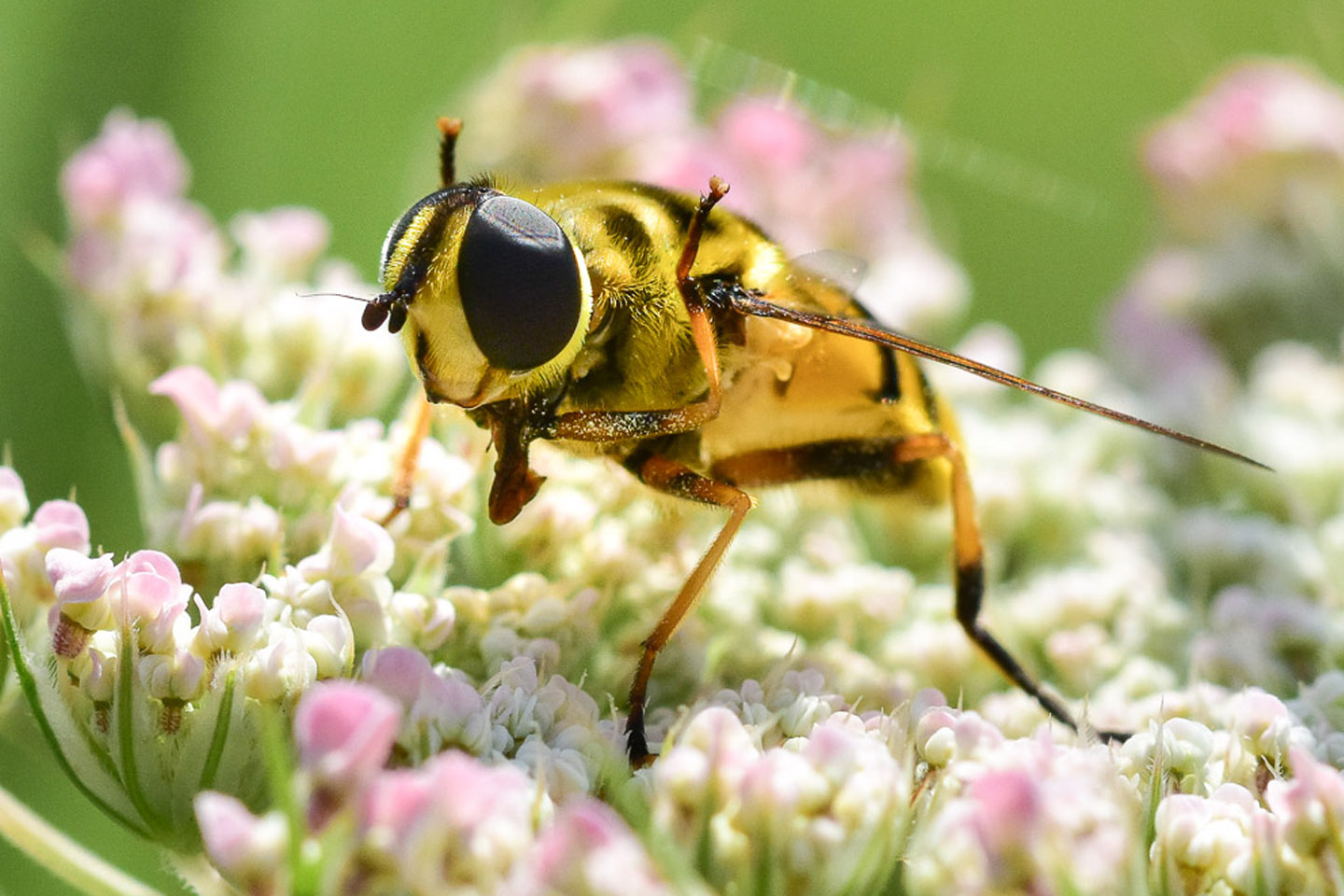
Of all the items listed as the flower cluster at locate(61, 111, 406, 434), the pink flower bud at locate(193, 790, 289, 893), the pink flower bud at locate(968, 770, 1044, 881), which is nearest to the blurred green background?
the flower cluster at locate(61, 111, 406, 434)

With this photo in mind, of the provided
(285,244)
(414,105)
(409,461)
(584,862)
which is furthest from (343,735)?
(414,105)

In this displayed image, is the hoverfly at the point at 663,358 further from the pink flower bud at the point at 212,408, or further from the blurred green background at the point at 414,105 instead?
the blurred green background at the point at 414,105

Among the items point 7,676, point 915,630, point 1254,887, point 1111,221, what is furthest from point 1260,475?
point 7,676

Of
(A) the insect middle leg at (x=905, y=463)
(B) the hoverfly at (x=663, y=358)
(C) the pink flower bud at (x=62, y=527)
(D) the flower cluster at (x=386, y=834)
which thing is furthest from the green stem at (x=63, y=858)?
(A) the insect middle leg at (x=905, y=463)

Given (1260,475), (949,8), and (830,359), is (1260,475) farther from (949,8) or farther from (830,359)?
(949,8)

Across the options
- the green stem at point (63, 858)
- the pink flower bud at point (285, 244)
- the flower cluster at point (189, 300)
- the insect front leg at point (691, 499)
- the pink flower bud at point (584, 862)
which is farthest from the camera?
the pink flower bud at point (285, 244)

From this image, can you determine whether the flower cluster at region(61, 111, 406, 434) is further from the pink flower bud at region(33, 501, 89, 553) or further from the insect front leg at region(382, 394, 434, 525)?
the pink flower bud at region(33, 501, 89, 553)
